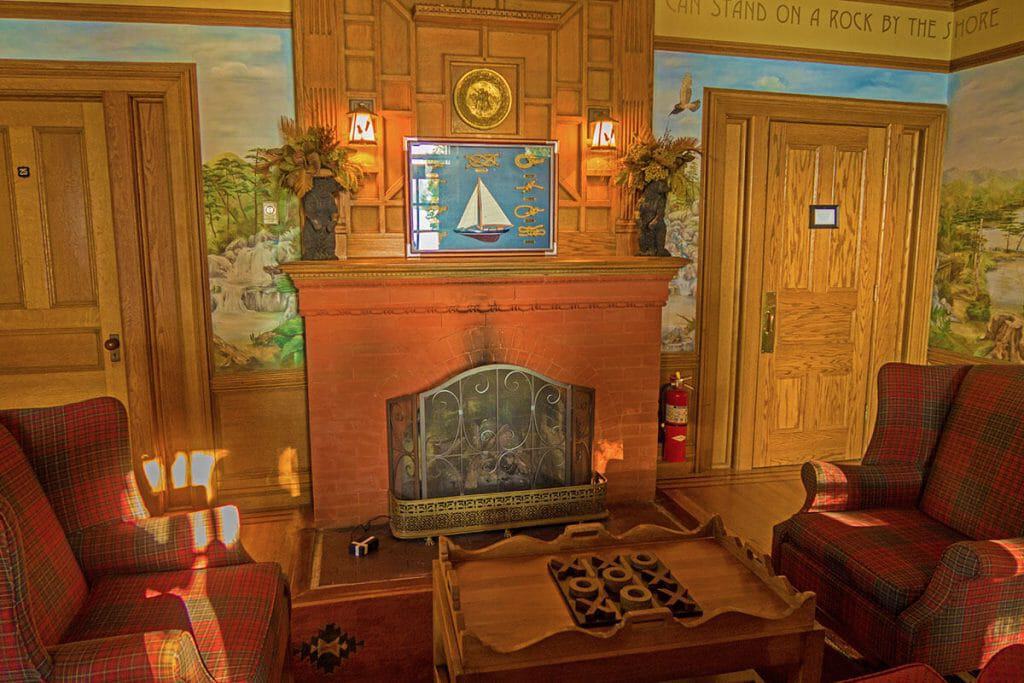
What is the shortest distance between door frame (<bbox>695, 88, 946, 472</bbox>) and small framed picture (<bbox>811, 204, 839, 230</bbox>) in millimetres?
377

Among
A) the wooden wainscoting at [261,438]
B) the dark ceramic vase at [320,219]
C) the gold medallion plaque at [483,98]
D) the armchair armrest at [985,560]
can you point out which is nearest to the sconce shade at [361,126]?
the dark ceramic vase at [320,219]

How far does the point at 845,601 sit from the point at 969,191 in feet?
10.6

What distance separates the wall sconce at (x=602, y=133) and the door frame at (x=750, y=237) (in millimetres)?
650

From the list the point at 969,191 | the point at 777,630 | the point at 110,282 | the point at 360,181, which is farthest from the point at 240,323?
the point at 969,191

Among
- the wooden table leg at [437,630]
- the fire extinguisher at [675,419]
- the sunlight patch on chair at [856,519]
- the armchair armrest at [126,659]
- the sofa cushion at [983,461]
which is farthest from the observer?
the fire extinguisher at [675,419]

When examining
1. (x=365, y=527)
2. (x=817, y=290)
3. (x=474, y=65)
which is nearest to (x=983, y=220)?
(x=817, y=290)

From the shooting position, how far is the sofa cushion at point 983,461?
2564 mm

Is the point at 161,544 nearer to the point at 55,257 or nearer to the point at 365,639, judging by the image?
the point at 365,639

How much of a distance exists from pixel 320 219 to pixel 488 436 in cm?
140

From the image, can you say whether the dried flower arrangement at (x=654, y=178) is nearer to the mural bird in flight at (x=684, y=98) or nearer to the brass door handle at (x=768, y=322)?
the mural bird in flight at (x=684, y=98)

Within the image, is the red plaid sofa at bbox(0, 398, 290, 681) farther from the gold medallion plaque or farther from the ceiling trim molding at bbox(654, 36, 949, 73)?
the ceiling trim molding at bbox(654, 36, 949, 73)

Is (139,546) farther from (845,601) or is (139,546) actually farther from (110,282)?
(845,601)

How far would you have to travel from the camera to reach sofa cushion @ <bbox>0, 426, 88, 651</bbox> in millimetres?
1902

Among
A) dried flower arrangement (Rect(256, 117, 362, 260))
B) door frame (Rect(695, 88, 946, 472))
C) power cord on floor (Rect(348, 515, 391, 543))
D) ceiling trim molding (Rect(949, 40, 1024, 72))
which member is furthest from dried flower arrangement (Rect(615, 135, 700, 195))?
power cord on floor (Rect(348, 515, 391, 543))
